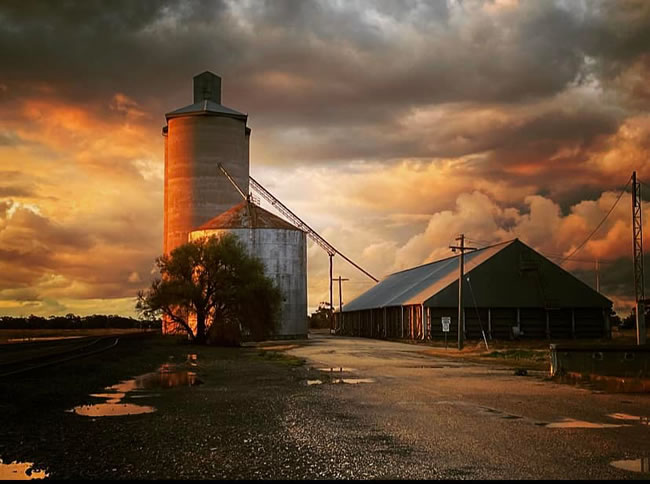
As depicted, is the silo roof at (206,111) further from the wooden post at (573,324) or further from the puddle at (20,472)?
the puddle at (20,472)

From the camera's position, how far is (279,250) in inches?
2704

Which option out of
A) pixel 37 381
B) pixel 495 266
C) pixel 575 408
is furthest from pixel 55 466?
pixel 495 266

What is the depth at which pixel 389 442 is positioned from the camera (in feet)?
34.6

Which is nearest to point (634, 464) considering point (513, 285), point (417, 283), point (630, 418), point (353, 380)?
point (630, 418)

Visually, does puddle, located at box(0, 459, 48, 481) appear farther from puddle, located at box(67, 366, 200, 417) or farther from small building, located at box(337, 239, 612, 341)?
small building, located at box(337, 239, 612, 341)

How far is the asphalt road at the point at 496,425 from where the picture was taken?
8.75 metres

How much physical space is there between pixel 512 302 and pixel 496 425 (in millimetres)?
48099

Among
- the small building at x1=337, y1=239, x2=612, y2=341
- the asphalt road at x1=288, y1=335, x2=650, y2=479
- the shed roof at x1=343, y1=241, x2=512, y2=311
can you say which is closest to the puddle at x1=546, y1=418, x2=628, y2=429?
the asphalt road at x1=288, y1=335, x2=650, y2=479

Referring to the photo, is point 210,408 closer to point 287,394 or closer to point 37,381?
point 287,394

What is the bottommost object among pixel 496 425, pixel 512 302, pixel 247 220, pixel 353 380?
pixel 353 380

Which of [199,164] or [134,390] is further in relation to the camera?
[199,164]

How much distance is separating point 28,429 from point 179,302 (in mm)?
41158

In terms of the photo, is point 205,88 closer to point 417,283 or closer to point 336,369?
point 417,283

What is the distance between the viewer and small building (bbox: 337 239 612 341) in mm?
58438
